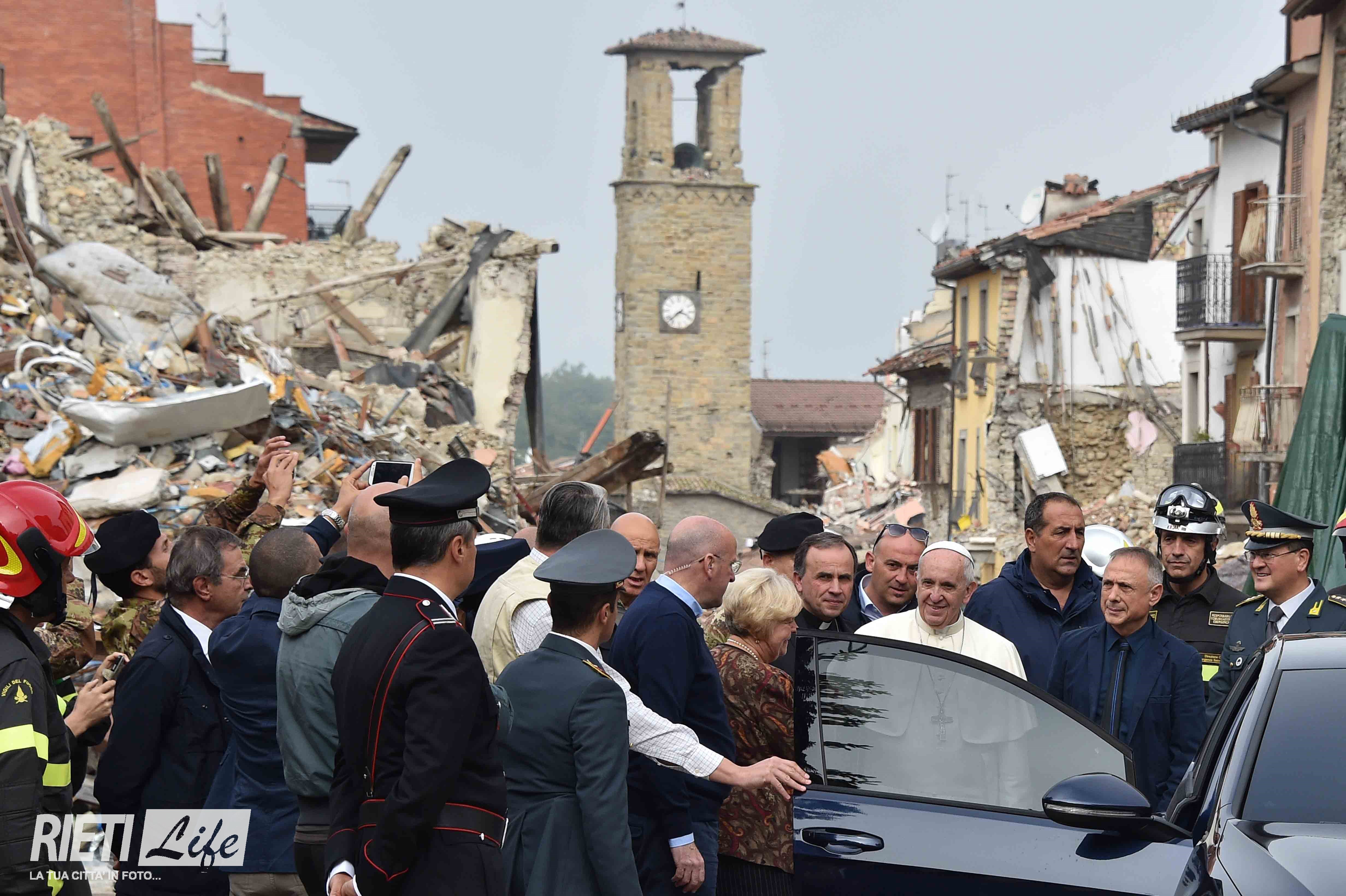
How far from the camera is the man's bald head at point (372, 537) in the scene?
439cm

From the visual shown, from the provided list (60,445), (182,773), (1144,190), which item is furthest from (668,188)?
(182,773)

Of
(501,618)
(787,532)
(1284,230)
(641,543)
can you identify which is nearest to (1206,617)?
(787,532)

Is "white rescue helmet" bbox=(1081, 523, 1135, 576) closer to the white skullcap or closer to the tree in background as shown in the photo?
the white skullcap

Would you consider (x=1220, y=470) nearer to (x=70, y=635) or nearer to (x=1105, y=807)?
(x=70, y=635)

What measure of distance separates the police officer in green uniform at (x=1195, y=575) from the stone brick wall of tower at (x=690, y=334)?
136 ft

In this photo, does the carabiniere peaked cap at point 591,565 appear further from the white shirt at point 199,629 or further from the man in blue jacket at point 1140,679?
the man in blue jacket at point 1140,679

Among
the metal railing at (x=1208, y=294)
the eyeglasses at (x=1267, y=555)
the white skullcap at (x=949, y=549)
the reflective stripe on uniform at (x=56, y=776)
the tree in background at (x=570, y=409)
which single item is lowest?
the tree in background at (x=570, y=409)

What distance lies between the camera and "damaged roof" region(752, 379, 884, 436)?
54.7 meters

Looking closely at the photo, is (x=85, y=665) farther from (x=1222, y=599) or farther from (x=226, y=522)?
(x=1222, y=599)

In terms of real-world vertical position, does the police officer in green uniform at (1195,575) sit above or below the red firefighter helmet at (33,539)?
below

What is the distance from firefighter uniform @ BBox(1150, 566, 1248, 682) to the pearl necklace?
268cm

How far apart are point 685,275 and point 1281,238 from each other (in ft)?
91.8

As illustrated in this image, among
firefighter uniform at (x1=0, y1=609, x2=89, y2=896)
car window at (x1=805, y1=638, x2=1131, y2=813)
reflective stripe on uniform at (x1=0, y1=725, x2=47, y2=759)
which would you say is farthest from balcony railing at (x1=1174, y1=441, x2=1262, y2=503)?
reflective stripe on uniform at (x1=0, y1=725, x2=47, y2=759)

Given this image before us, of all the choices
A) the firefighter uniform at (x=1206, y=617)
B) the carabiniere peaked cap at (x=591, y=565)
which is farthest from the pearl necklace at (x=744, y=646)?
the firefighter uniform at (x=1206, y=617)
